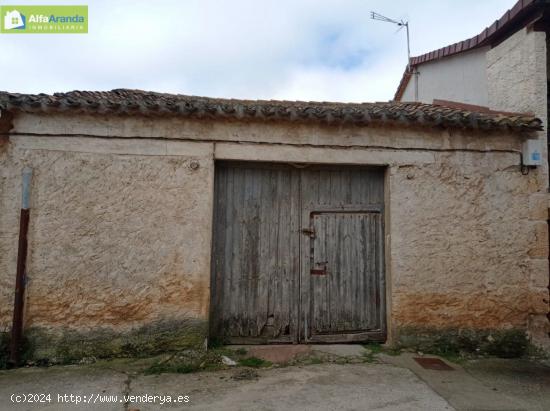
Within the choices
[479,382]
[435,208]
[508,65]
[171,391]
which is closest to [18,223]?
[171,391]

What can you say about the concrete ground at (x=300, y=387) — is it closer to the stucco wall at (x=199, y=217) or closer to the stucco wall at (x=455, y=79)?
the stucco wall at (x=199, y=217)

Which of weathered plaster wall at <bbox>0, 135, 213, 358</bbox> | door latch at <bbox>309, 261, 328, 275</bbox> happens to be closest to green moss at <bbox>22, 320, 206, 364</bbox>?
weathered plaster wall at <bbox>0, 135, 213, 358</bbox>

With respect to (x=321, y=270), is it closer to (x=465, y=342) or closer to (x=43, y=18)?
(x=465, y=342)

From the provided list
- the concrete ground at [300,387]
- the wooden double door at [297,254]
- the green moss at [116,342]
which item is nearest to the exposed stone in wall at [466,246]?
the wooden double door at [297,254]

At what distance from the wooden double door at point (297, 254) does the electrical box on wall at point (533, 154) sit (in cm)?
178

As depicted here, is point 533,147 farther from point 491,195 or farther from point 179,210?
point 179,210

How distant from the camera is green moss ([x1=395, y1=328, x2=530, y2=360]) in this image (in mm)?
4625

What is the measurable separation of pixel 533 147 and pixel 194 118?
4160mm

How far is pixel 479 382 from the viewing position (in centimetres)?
385

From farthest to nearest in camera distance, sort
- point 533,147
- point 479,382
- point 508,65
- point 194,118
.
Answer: point 508,65
point 533,147
point 194,118
point 479,382

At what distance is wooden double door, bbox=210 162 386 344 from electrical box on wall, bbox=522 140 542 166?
1.78m

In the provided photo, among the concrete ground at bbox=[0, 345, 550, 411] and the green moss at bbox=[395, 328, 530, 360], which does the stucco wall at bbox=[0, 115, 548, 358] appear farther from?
the concrete ground at bbox=[0, 345, 550, 411]

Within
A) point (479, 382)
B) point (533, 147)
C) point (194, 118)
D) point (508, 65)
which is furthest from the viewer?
point (508, 65)

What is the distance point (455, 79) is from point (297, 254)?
531 centimetres
